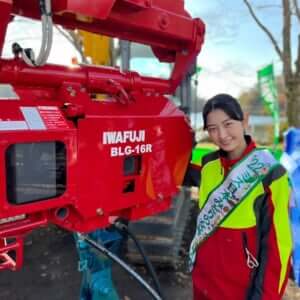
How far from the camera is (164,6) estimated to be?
185cm

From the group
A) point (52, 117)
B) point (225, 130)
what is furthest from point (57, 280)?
point (52, 117)

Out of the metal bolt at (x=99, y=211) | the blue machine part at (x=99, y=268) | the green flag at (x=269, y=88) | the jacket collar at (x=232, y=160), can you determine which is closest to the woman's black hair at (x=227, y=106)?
the jacket collar at (x=232, y=160)

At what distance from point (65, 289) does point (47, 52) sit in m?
2.74

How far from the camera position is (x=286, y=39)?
7.31m

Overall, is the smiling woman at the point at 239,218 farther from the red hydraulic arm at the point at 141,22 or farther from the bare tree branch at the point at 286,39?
the bare tree branch at the point at 286,39

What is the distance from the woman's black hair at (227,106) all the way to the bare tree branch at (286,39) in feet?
18.3

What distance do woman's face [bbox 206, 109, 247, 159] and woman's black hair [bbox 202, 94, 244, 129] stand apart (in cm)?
2

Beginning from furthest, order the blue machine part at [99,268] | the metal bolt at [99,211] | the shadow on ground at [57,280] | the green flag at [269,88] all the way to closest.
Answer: the green flag at [269,88] → the shadow on ground at [57,280] → the blue machine part at [99,268] → the metal bolt at [99,211]

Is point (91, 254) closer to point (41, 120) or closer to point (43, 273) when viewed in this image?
point (41, 120)

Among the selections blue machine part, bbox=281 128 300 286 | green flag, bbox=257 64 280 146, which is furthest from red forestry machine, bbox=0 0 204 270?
green flag, bbox=257 64 280 146

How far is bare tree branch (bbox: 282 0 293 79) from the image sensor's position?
7152 millimetres

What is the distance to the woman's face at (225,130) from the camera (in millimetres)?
1922

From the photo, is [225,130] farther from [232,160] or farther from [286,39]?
[286,39]

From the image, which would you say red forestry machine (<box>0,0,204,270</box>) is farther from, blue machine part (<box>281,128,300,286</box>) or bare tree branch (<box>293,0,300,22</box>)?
bare tree branch (<box>293,0,300,22</box>)
